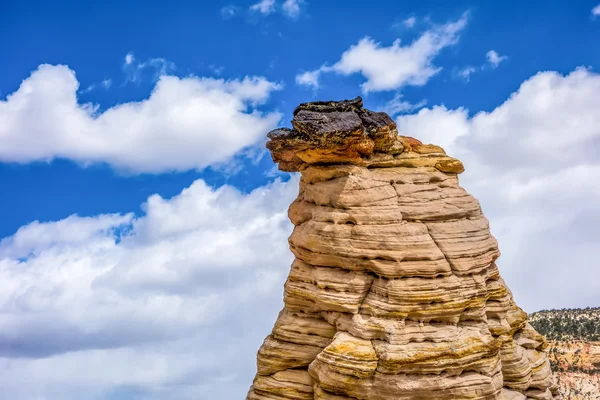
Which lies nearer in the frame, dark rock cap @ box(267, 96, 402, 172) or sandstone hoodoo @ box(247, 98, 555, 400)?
sandstone hoodoo @ box(247, 98, 555, 400)

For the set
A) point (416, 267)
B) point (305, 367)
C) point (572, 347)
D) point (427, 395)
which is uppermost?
point (572, 347)

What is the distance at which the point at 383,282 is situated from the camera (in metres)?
23.8

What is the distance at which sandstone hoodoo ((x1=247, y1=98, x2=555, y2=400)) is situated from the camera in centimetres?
2297

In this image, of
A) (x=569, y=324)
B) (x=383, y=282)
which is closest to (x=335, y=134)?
(x=383, y=282)

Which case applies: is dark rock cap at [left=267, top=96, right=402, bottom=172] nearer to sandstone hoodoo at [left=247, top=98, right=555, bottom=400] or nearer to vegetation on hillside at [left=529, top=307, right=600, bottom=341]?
sandstone hoodoo at [left=247, top=98, right=555, bottom=400]

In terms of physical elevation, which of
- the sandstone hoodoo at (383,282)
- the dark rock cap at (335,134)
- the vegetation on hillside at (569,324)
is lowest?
the sandstone hoodoo at (383,282)

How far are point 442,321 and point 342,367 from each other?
170 inches

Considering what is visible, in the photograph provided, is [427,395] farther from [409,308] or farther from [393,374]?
[409,308]

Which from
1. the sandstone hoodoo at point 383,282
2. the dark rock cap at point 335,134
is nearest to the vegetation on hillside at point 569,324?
the sandstone hoodoo at point 383,282

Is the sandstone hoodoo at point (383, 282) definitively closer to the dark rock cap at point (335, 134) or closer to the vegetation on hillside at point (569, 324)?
the dark rock cap at point (335, 134)

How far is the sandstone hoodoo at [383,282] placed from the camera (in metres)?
23.0

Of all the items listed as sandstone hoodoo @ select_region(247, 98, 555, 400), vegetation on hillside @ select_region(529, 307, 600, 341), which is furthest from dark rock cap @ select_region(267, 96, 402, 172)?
vegetation on hillside @ select_region(529, 307, 600, 341)

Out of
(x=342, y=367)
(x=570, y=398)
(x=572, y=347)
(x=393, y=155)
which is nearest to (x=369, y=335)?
(x=342, y=367)

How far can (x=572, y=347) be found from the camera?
63.9 m
